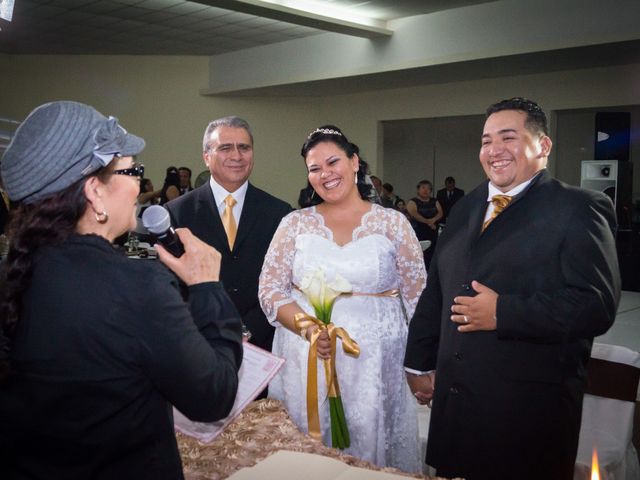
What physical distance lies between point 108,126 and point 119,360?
15.5 inches

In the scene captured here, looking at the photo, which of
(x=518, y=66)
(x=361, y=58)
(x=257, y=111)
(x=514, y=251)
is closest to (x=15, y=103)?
(x=257, y=111)

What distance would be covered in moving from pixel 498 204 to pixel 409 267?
0.61 meters

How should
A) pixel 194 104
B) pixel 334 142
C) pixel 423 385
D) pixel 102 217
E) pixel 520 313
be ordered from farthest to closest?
pixel 194 104 < pixel 334 142 < pixel 423 385 < pixel 520 313 < pixel 102 217

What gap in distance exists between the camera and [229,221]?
3064 mm

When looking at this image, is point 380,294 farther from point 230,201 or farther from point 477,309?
point 230,201

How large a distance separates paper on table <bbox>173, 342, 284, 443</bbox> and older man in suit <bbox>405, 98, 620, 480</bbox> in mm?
748

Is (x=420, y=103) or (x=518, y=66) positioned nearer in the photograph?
(x=518, y=66)

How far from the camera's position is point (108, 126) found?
3.68 ft

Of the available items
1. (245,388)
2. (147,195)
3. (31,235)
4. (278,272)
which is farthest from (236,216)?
(147,195)

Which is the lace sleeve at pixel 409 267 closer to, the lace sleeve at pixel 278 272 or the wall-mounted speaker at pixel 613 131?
the lace sleeve at pixel 278 272

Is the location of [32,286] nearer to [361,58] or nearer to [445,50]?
[445,50]

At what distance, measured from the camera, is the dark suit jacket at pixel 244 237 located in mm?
2936

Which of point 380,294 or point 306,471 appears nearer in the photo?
point 306,471

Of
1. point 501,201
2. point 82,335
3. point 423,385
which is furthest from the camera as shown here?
point 423,385
